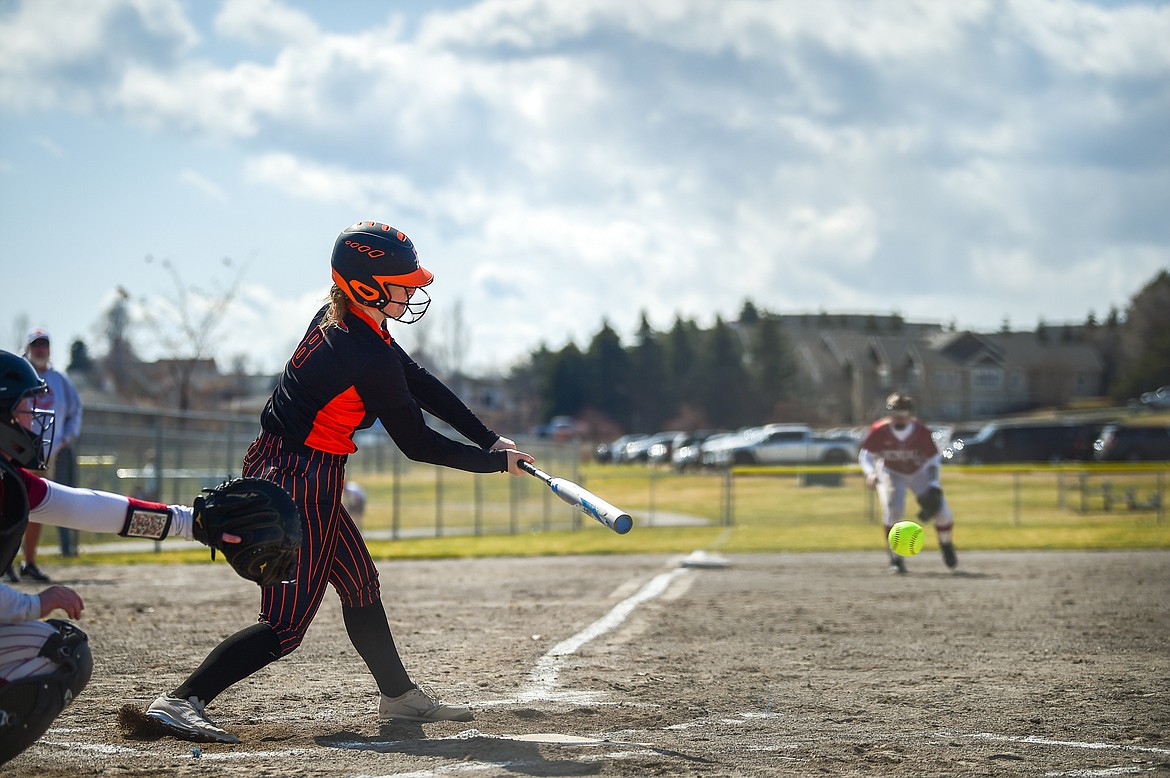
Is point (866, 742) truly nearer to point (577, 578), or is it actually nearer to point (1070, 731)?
point (1070, 731)

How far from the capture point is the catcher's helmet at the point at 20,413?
153 inches

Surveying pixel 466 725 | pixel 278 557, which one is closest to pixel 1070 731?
pixel 466 725

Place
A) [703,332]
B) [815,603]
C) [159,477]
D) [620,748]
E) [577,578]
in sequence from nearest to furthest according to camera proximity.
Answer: [620,748], [815,603], [577,578], [159,477], [703,332]

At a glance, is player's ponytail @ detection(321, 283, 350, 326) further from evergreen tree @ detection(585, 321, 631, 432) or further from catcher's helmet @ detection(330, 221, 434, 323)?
evergreen tree @ detection(585, 321, 631, 432)

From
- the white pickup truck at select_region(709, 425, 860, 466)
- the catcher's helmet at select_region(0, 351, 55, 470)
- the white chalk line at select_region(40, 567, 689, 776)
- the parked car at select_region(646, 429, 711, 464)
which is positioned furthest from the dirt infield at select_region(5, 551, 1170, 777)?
the parked car at select_region(646, 429, 711, 464)

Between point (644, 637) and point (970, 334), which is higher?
point (970, 334)

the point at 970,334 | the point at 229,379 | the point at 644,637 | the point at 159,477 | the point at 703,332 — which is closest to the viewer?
the point at 644,637

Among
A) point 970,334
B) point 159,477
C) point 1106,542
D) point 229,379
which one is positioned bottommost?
point 1106,542

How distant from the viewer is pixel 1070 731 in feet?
16.8

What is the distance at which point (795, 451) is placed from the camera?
158 ft

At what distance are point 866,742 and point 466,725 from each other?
1834mm

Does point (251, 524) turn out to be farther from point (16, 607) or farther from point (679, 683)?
point (679, 683)

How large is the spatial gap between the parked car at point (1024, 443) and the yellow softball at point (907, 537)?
3605 centimetres

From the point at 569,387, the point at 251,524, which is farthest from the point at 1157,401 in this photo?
the point at 251,524
